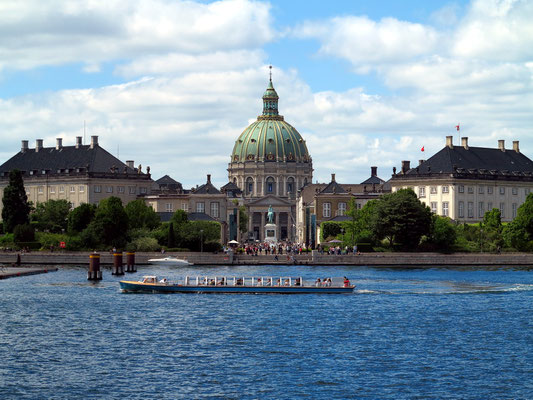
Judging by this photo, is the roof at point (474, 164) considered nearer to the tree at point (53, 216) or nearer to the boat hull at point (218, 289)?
the tree at point (53, 216)

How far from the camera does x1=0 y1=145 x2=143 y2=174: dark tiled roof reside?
184m

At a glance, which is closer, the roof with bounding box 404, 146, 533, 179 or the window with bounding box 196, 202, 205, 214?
the roof with bounding box 404, 146, 533, 179

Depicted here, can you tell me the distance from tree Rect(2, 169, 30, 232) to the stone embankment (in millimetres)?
13140

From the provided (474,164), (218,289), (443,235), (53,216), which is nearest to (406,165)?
(474,164)

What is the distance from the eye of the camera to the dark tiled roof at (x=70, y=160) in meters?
184

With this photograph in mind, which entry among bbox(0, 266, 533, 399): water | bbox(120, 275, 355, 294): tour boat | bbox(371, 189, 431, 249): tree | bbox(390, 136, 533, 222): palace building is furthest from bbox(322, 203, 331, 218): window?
bbox(120, 275, 355, 294): tour boat

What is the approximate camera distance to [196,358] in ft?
182

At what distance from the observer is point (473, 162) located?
174 metres

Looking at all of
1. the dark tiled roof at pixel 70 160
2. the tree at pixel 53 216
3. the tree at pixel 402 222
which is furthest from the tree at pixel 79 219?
the dark tiled roof at pixel 70 160

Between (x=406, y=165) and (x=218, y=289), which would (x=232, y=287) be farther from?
(x=406, y=165)

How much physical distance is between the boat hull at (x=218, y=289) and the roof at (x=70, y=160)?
311 ft

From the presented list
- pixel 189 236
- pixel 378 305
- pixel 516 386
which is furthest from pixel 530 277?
pixel 516 386

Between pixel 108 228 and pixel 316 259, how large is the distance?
80.3 feet

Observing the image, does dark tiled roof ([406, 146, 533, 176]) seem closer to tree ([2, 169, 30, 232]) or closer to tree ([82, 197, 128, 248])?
tree ([82, 197, 128, 248])
